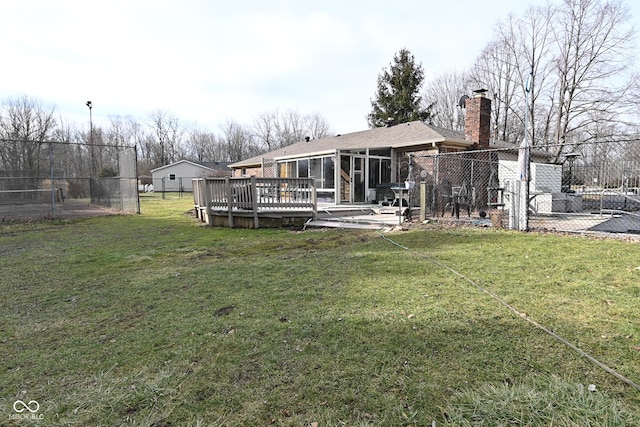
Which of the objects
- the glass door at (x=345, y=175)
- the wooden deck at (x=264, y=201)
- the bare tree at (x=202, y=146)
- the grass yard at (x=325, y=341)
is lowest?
the grass yard at (x=325, y=341)

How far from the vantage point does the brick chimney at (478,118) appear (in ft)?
41.2

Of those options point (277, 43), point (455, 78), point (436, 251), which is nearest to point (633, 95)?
point (455, 78)

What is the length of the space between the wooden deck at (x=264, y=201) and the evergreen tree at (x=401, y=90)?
71.4 ft

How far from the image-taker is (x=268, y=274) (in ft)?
15.5

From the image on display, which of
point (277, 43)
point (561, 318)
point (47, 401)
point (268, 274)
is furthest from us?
point (277, 43)

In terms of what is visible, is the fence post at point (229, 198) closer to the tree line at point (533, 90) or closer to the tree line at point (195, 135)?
the tree line at point (533, 90)

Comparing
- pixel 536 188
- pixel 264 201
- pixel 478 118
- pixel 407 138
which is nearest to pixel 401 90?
pixel 407 138

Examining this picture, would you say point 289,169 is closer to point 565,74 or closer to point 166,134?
point 565,74

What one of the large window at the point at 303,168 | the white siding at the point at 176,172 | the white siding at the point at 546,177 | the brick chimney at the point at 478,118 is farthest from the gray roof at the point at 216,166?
the white siding at the point at 546,177

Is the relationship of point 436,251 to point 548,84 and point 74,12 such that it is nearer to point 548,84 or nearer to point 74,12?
point 74,12

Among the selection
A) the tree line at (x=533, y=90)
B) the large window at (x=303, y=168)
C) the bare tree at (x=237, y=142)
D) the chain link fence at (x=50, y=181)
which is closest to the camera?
the chain link fence at (x=50, y=181)

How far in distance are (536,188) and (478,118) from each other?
3.29 m

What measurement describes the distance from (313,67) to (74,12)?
17.8 meters

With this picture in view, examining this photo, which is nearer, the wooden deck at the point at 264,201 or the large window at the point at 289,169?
the wooden deck at the point at 264,201
